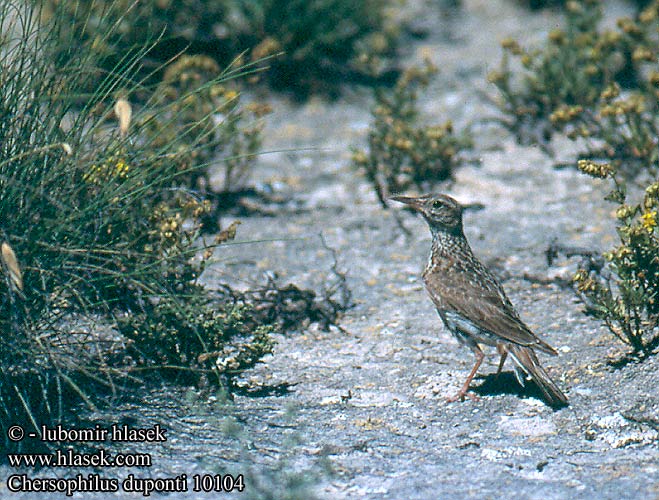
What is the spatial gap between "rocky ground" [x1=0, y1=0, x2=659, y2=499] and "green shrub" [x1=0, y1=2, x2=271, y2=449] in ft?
0.93

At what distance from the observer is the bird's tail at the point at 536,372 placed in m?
4.41

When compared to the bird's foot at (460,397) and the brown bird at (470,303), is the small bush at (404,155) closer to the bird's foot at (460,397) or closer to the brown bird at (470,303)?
the brown bird at (470,303)

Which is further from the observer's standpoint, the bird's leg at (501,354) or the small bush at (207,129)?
the small bush at (207,129)

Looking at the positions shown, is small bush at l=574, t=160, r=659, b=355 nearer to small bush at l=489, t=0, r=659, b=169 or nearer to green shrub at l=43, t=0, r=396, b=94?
small bush at l=489, t=0, r=659, b=169

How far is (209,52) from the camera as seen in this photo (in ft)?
27.4

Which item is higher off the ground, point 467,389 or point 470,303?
point 470,303

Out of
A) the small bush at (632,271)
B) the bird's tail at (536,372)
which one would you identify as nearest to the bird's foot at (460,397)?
the bird's tail at (536,372)

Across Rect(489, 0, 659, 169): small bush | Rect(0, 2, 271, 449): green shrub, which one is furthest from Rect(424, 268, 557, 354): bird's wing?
Rect(489, 0, 659, 169): small bush

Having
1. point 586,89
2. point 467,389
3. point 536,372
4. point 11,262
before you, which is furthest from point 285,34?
point 11,262

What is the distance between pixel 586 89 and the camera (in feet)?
23.4

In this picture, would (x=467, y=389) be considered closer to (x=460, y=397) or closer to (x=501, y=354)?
(x=460, y=397)

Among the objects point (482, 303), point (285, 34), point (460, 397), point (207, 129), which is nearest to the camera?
point (460, 397)

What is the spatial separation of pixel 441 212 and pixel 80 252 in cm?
211

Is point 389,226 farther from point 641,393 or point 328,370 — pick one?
point 641,393
